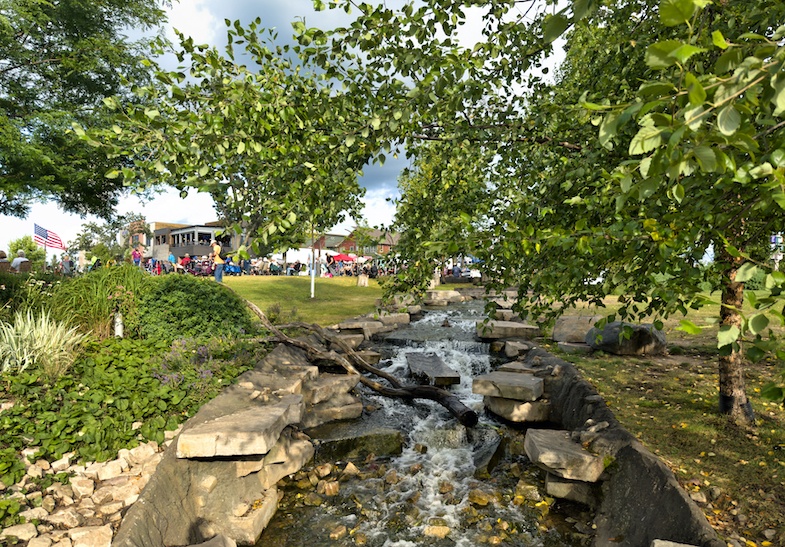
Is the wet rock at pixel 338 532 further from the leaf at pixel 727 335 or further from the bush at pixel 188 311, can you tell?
the bush at pixel 188 311

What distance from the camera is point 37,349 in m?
6.02


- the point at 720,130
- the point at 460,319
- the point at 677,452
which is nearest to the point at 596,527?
the point at 677,452

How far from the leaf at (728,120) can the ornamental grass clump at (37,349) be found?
7142 millimetres

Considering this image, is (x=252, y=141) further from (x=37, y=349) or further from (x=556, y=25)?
(x=37, y=349)

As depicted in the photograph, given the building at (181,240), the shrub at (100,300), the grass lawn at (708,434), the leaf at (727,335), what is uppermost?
the building at (181,240)

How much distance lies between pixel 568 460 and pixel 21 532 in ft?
15.9

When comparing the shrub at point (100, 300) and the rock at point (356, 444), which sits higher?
the shrub at point (100, 300)

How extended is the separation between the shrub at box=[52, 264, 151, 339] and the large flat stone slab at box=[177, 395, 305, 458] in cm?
441

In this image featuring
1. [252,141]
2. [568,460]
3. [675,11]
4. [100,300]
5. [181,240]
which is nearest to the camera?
[675,11]

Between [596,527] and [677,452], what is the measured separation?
4.07 ft

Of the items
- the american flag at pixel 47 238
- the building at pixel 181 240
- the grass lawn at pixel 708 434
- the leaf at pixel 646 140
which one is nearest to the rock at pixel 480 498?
the grass lawn at pixel 708 434

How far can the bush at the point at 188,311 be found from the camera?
26.8 ft

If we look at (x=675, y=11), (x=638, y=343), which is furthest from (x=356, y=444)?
(x=638, y=343)

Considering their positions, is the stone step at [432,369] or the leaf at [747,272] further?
the stone step at [432,369]
